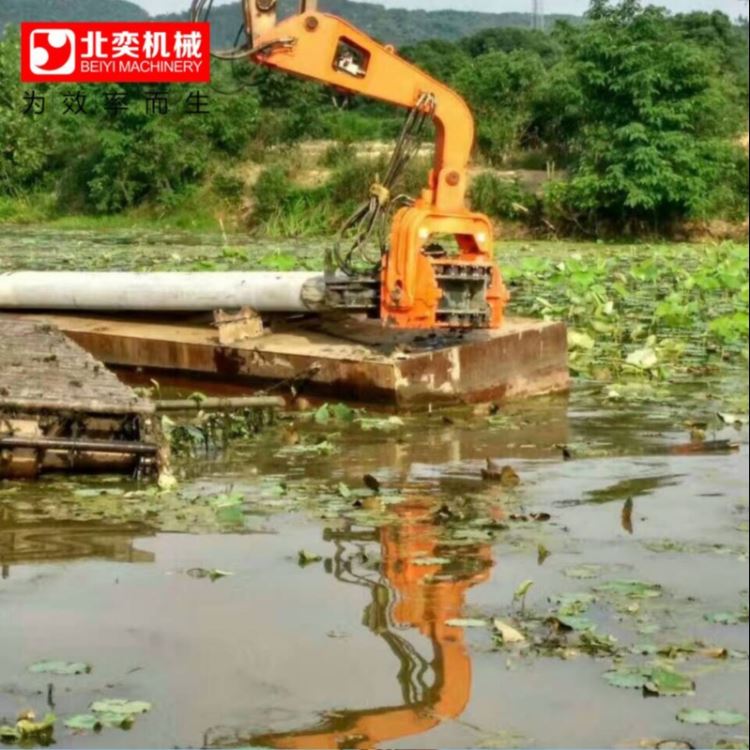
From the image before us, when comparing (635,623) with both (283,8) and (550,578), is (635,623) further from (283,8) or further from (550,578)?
(283,8)

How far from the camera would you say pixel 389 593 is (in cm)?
508

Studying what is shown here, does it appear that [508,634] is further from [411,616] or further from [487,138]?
[487,138]

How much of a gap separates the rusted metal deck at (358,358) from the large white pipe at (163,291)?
6.8 inches

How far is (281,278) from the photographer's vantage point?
933 centimetres

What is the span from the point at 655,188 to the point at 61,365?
11067 mm

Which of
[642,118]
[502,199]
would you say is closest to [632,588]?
[642,118]

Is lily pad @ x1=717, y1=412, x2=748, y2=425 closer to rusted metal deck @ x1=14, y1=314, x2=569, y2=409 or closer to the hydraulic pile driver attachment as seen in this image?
rusted metal deck @ x1=14, y1=314, x2=569, y2=409

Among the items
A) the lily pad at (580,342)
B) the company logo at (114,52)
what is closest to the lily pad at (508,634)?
the company logo at (114,52)

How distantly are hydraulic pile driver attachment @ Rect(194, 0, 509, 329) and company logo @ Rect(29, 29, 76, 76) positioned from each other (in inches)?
98.0

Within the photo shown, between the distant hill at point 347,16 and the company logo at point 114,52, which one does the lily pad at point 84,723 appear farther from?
the company logo at point 114,52

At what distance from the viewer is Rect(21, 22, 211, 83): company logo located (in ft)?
18.7

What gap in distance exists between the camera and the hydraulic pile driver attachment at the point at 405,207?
8.71m

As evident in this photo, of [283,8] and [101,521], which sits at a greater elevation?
[283,8]

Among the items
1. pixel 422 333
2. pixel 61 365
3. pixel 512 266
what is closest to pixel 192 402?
pixel 61 365
